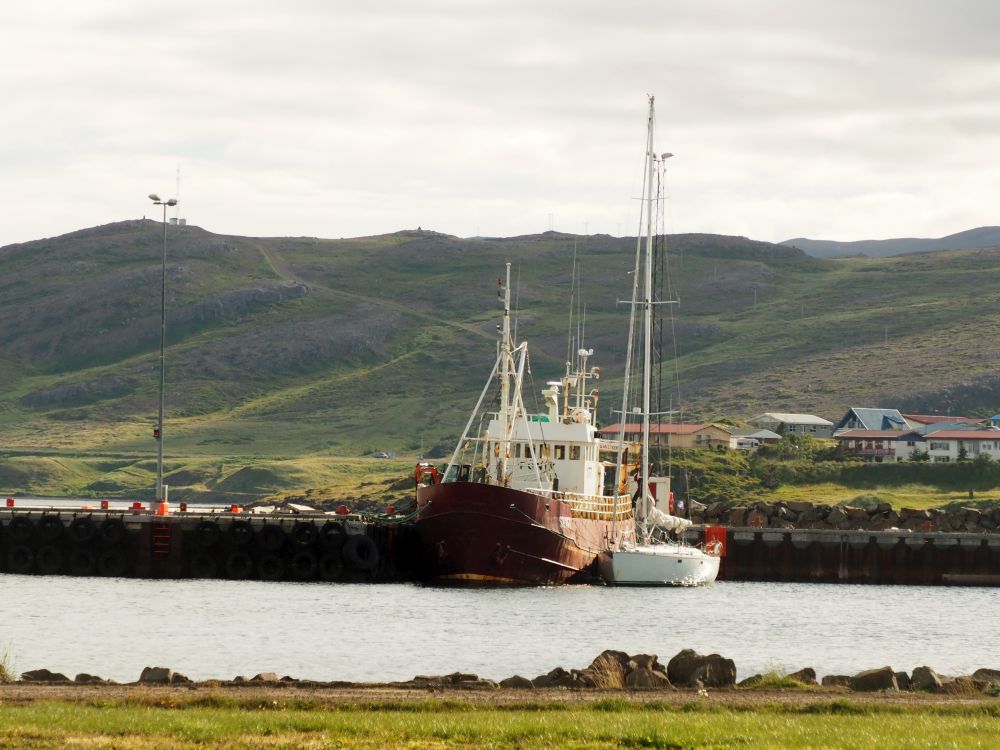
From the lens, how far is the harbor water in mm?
45312

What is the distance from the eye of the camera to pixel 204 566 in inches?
3012

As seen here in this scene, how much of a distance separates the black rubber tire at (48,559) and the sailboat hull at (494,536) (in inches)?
662

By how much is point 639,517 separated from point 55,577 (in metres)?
27.8

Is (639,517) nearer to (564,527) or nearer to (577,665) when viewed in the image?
(564,527)

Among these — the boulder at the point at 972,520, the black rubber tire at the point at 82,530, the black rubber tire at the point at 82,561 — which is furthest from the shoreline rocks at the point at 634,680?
the boulder at the point at 972,520

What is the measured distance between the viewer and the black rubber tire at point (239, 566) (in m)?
76.4

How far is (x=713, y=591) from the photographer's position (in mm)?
78438

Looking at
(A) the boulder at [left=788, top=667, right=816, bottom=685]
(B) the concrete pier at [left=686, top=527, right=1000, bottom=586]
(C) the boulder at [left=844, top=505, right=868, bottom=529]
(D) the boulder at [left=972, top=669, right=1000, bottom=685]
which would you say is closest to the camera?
(A) the boulder at [left=788, top=667, right=816, bottom=685]

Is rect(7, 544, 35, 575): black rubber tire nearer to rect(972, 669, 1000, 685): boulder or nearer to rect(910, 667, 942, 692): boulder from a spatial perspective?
rect(972, 669, 1000, 685): boulder

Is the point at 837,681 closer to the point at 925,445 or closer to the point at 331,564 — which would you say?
the point at 331,564

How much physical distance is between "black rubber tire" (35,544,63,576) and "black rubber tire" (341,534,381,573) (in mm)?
12885

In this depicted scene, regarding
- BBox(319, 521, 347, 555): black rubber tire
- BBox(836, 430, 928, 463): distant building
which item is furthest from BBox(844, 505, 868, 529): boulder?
BBox(836, 430, 928, 463): distant building

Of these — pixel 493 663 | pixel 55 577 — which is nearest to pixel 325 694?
pixel 493 663

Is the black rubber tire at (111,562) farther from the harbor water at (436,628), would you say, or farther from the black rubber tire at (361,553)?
the black rubber tire at (361,553)
